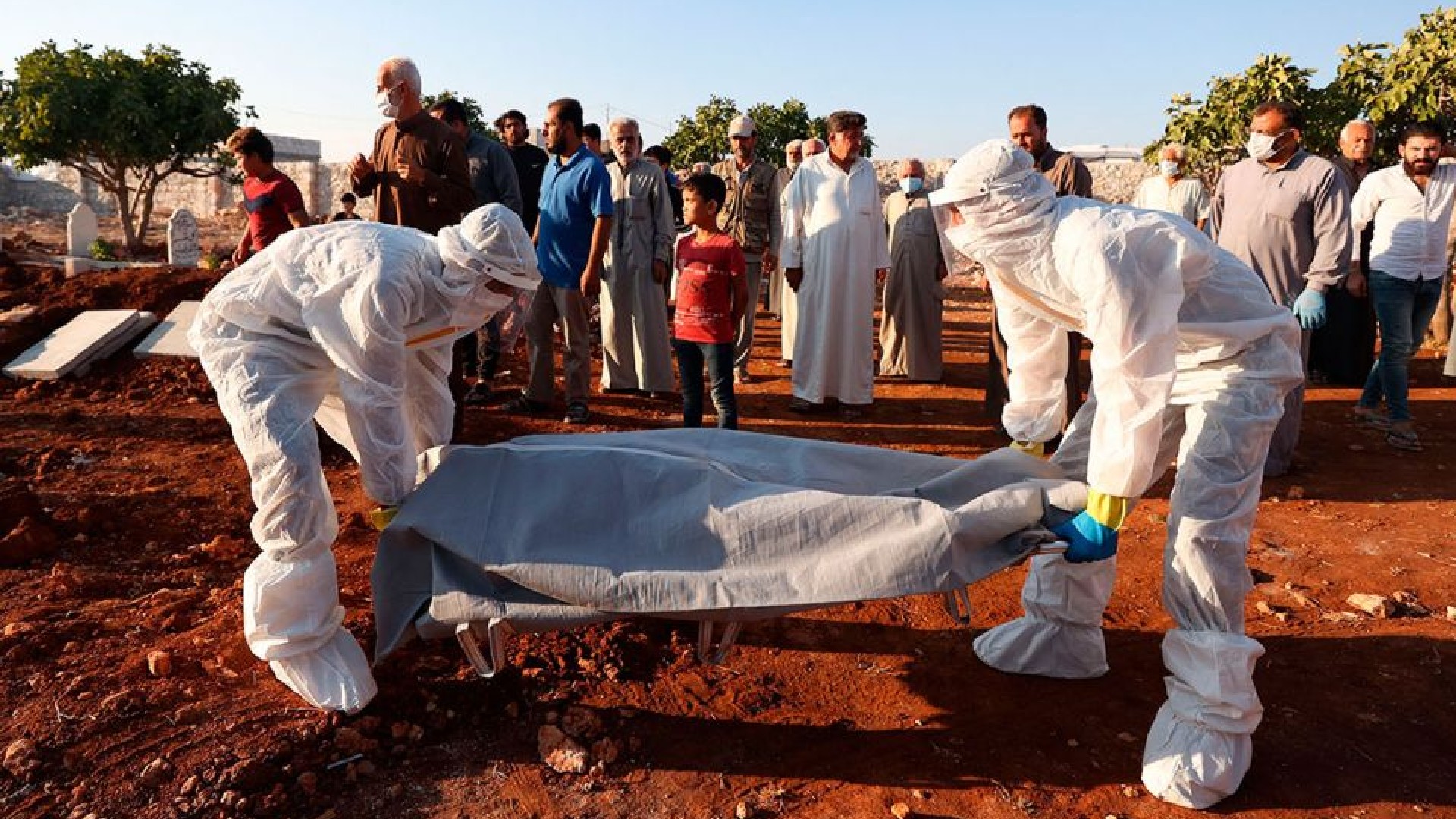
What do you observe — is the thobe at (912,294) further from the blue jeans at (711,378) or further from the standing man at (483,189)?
the standing man at (483,189)

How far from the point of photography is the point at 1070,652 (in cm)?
343

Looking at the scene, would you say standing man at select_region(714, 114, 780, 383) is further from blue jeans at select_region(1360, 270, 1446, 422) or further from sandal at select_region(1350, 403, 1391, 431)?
sandal at select_region(1350, 403, 1391, 431)

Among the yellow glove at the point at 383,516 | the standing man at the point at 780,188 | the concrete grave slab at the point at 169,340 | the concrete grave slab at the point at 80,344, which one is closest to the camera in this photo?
the yellow glove at the point at 383,516

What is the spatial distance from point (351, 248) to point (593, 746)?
1.67m

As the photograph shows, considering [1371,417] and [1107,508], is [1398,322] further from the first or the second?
[1107,508]

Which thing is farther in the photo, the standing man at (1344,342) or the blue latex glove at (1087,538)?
the standing man at (1344,342)

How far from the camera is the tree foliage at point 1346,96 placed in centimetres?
889

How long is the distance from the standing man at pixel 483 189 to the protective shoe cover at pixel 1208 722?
384cm

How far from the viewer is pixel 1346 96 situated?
9547 millimetres

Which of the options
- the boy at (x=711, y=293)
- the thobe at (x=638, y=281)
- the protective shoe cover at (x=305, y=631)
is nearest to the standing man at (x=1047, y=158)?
the boy at (x=711, y=293)

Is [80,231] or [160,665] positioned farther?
[80,231]

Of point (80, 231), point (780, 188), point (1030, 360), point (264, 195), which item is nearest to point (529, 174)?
point (780, 188)

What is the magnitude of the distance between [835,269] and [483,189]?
251cm

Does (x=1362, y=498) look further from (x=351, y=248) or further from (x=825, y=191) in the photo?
(x=351, y=248)
